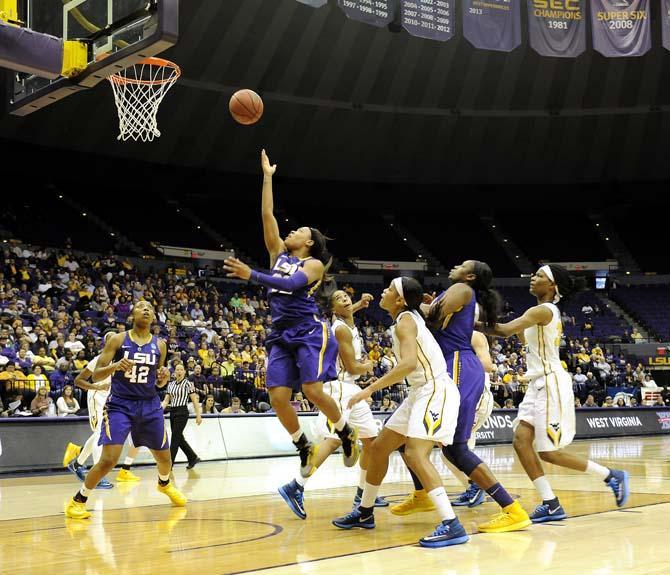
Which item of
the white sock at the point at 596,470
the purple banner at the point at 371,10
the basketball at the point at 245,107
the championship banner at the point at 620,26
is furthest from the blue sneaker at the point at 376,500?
the championship banner at the point at 620,26

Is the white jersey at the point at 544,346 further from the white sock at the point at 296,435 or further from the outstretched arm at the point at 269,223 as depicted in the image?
the outstretched arm at the point at 269,223

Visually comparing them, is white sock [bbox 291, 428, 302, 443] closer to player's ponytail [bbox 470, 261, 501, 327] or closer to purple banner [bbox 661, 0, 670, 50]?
player's ponytail [bbox 470, 261, 501, 327]

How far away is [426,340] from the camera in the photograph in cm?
607

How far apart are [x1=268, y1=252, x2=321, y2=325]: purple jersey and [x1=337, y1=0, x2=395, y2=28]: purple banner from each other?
13601 mm

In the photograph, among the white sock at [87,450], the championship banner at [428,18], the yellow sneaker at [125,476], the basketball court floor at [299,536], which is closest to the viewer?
the basketball court floor at [299,536]

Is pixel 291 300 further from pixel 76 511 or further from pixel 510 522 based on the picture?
pixel 76 511

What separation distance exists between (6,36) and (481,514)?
600 cm

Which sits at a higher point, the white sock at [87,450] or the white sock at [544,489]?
the white sock at [544,489]

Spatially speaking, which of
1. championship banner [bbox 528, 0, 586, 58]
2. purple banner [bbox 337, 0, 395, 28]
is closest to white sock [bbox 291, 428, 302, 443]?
purple banner [bbox 337, 0, 395, 28]

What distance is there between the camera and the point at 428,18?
20297mm

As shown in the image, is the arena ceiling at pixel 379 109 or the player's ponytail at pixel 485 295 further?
the arena ceiling at pixel 379 109

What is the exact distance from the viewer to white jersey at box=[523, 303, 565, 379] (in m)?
6.92

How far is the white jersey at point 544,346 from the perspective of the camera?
692cm

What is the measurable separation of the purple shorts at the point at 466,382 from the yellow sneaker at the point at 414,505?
129 centimetres
